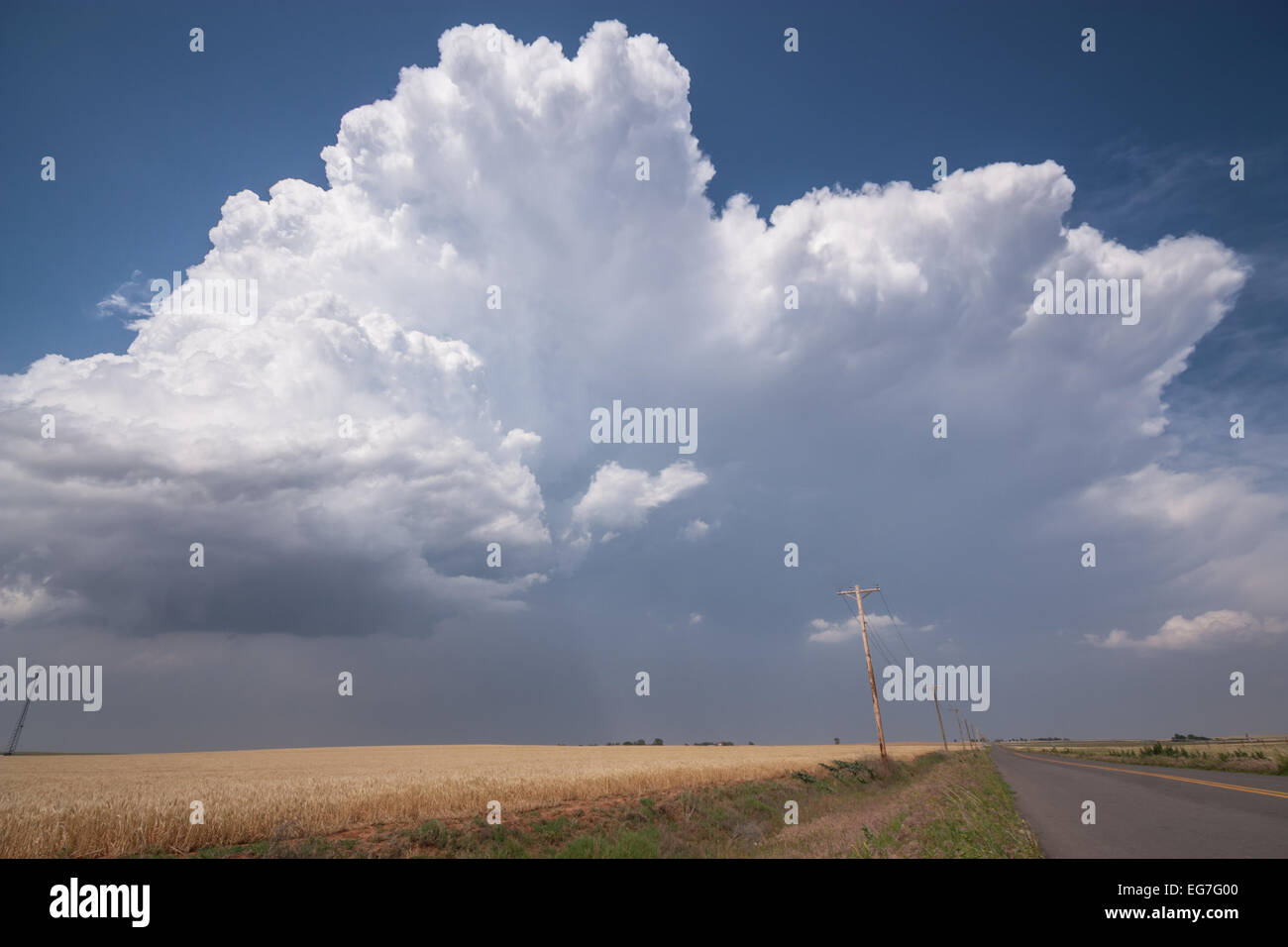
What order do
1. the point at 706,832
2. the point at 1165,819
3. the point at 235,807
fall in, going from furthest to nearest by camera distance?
the point at 706,832
the point at 235,807
the point at 1165,819

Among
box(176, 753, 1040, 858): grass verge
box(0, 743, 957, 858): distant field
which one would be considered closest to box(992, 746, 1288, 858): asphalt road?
box(176, 753, 1040, 858): grass verge

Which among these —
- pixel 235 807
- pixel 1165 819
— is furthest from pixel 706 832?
pixel 235 807

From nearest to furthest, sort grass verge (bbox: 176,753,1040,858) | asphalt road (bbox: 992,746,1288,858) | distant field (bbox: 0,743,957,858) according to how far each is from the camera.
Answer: asphalt road (bbox: 992,746,1288,858) → distant field (bbox: 0,743,957,858) → grass verge (bbox: 176,753,1040,858)

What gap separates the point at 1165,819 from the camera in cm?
1427

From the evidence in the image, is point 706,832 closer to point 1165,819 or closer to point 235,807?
point 1165,819

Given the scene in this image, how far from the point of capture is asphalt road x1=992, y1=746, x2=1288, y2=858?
10.7 m

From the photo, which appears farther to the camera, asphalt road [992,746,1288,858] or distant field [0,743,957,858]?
distant field [0,743,957,858]

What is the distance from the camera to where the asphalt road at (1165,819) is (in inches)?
422

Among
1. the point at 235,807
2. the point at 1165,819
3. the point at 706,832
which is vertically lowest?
the point at 706,832

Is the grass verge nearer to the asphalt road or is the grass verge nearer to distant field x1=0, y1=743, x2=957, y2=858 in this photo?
the asphalt road
